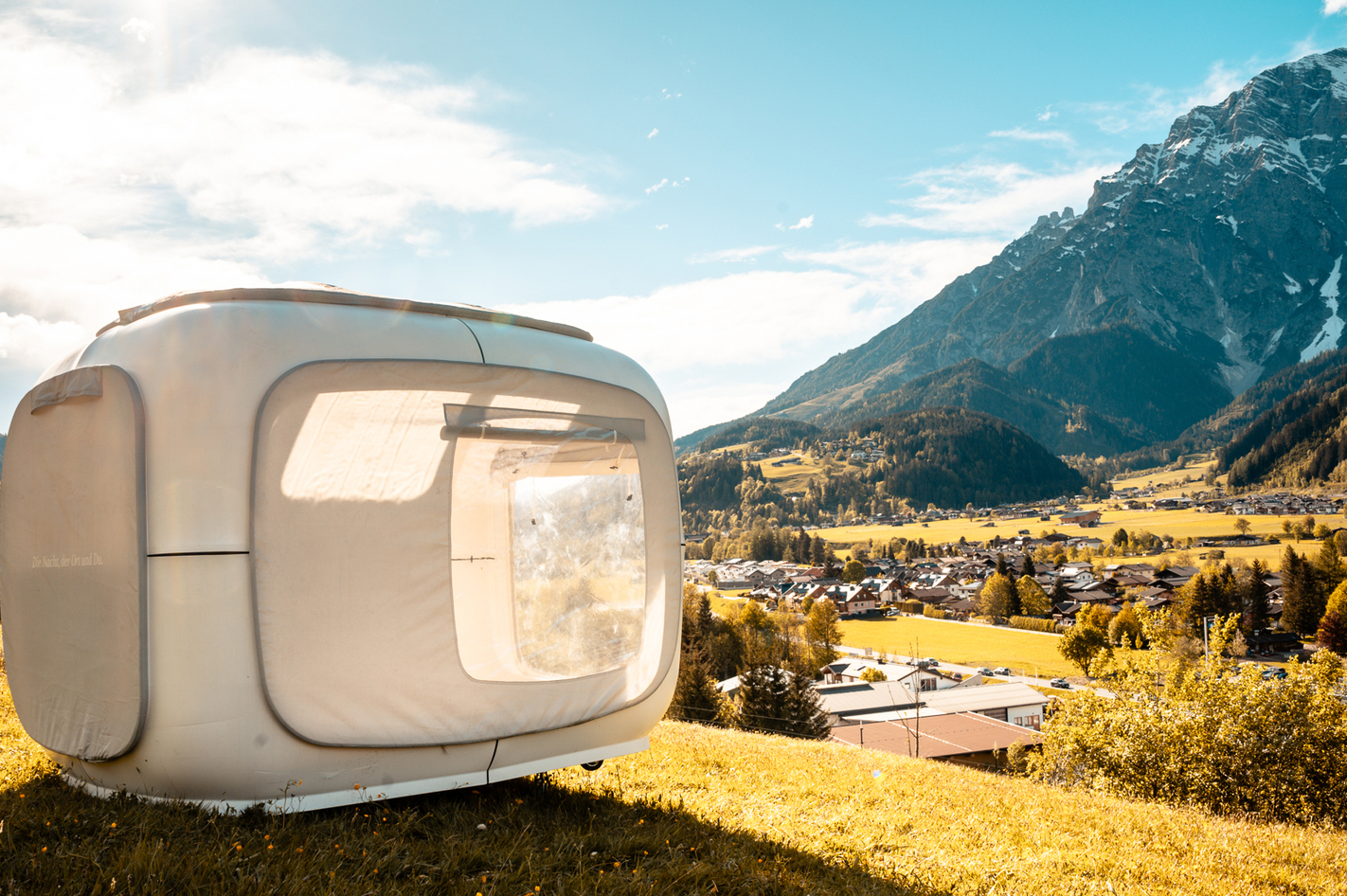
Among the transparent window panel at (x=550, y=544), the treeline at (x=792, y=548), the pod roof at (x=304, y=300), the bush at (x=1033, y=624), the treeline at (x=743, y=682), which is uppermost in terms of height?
the pod roof at (x=304, y=300)

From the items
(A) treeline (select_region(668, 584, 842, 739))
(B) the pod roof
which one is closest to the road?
(A) treeline (select_region(668, 584, 842, 739))

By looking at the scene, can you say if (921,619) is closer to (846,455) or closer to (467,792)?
(467,792)

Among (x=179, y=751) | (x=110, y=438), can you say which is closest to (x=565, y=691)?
(x=179, y=751)

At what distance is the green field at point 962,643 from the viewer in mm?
53312

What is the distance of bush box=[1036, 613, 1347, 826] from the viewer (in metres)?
13.1

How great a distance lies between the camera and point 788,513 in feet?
458

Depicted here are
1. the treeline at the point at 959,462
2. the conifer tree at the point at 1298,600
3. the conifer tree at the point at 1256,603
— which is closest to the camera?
the conifer tree at the point at 1298,600

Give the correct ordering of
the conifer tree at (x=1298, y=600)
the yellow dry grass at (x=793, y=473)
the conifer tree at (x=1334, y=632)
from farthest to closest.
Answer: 1. the yellow dry grass at (x=793, y=473)
2. the conifer tree at (x=1298, y=600)
3. the conifer tree at (x=1334, y=632)

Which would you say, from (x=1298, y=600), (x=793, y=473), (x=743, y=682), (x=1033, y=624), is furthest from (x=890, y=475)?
(x=743, y=682)

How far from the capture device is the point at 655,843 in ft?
12.9

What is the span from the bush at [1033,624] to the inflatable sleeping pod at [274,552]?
7221 centimetres

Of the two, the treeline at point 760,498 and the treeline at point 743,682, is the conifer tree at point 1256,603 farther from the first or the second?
the treeline at point 760,498

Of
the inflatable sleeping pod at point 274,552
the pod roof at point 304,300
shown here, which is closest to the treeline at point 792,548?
the inflatable sleeping pod at point 274,552

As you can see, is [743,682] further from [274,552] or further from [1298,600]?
[1298,600]
